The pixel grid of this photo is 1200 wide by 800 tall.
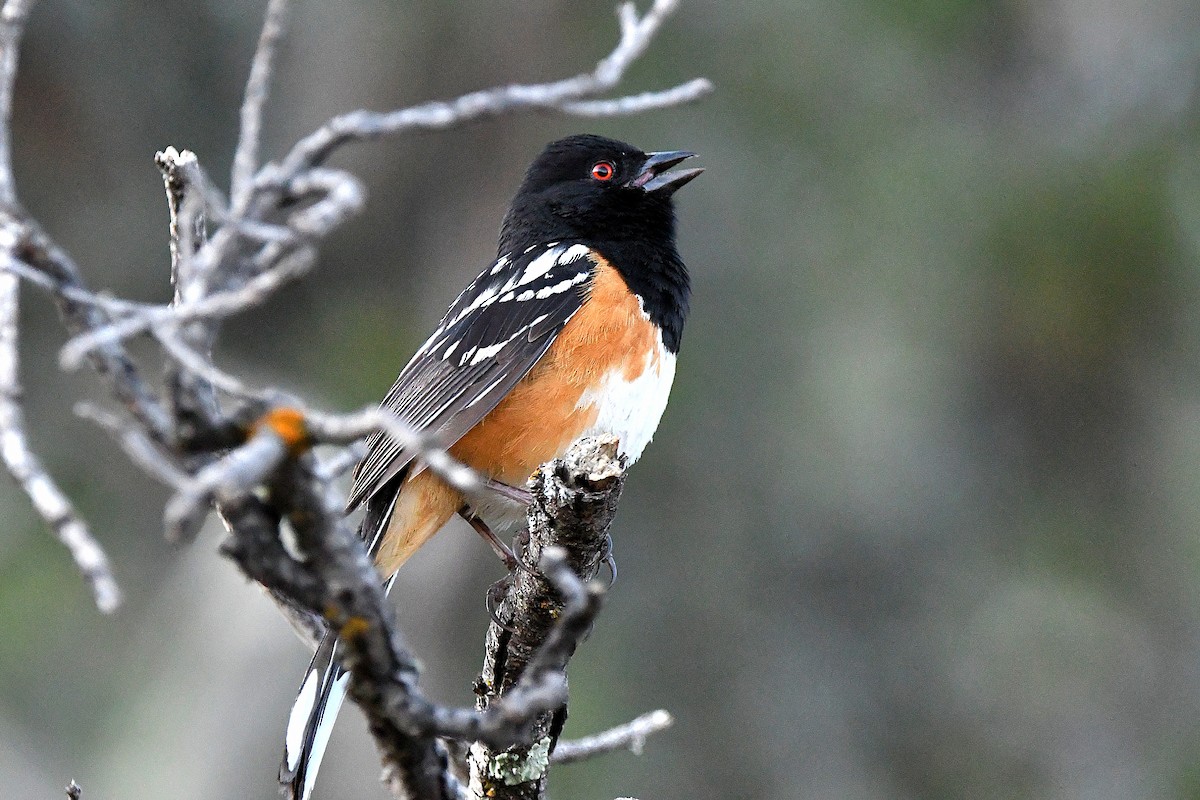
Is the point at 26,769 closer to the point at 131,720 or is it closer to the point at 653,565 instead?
the point at 131,720

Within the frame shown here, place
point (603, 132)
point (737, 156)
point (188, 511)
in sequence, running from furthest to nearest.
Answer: point (737, 156), point (603, 132), point (188, 511)

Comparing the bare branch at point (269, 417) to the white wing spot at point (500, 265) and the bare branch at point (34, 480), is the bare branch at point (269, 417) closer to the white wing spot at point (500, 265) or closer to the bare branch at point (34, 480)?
the bare branch at point (34, 480)

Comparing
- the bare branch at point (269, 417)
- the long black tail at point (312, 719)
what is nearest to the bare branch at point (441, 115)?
the bare branch at point (269, 417)

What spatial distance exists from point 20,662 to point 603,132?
137 inches

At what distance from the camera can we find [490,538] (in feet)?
10.1

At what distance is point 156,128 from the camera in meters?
6.25

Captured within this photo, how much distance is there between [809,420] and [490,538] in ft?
9.61

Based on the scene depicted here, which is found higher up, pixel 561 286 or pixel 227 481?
pixel 561 286

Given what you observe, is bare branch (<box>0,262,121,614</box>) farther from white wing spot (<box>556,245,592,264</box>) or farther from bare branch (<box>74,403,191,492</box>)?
white wing spot (<box>556,245,592,264</box>)

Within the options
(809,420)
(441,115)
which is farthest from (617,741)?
(809,420)

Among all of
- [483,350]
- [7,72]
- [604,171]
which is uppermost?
[604,171]

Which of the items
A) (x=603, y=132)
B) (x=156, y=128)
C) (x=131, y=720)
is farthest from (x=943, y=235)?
(x=131, y=720)

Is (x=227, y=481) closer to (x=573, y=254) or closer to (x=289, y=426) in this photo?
(x=289, y=426)

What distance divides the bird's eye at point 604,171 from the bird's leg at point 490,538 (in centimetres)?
99
